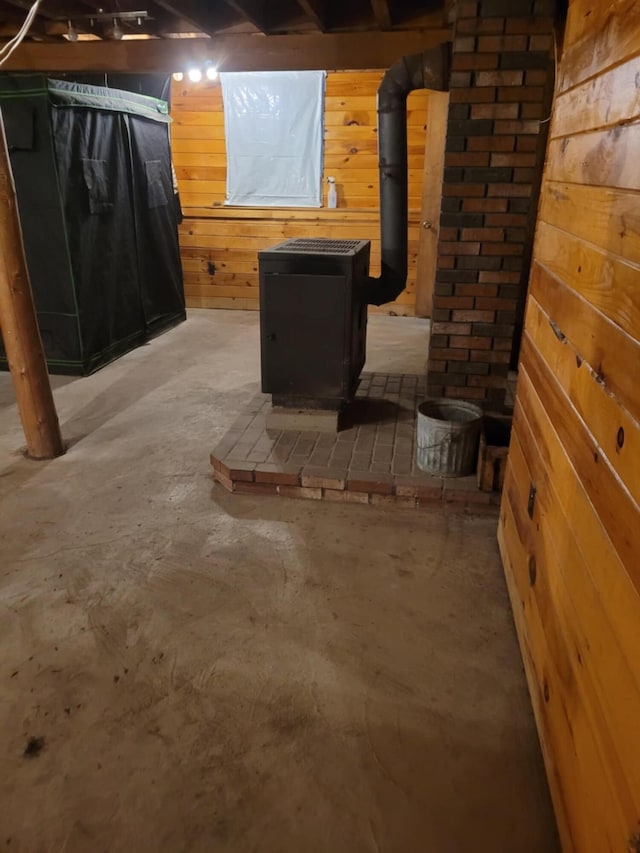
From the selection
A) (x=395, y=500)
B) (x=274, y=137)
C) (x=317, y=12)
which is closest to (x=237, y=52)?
(x=317, y=12)

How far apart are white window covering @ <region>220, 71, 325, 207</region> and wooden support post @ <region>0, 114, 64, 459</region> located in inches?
124

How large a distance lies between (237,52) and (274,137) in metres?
1.47

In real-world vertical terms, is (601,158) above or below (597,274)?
above

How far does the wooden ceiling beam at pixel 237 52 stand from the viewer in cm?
392

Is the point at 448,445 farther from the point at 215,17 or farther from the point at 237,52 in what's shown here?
the point at 215,17

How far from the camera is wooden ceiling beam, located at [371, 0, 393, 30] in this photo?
11.0ft

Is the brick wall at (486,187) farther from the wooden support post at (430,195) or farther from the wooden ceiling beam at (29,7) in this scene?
the wooden ceiling beam at (29,7)

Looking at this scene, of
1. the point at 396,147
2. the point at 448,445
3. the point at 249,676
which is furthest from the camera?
the point at 396,147

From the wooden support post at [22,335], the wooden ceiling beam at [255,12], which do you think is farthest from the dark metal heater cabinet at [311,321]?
the wooden ceiling beam at [255,12]

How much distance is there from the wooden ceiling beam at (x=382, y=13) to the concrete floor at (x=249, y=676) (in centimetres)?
284

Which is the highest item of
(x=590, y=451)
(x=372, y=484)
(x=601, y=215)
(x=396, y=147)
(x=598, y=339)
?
(x=396, y=147)

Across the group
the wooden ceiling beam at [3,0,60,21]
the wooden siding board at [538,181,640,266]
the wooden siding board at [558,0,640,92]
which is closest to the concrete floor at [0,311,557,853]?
the wooden siding board at [538,181,640,266]

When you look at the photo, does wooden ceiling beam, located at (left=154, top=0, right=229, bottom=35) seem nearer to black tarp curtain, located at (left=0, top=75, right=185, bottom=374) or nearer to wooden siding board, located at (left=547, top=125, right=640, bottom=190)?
A: black tarp curtain, located at (left=0, top=75, right=185, bottom=374)

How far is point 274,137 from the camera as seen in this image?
5.55 m
